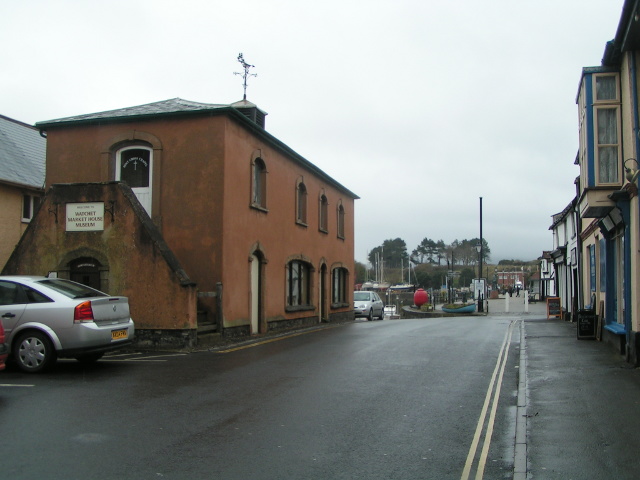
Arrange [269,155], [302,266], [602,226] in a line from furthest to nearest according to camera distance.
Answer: [302,266], [269,155], [602,226]

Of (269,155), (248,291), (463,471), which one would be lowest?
(463,471)

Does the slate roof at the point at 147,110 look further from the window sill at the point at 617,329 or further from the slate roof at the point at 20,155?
the window sill at the point at 617,329

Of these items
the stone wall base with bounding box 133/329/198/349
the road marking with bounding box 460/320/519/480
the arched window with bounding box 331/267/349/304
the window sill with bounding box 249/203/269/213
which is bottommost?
the road marking with bounding box 460/320/519/480

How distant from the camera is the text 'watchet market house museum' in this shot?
14.8 metres

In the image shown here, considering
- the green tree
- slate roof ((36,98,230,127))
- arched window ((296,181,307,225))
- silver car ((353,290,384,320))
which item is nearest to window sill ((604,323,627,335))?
slate roof ((36,98,230,127))

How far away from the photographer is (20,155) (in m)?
26.1

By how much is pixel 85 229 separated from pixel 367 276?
11508 cm

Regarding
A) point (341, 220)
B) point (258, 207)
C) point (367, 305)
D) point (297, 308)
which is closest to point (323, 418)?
point (258, 207)

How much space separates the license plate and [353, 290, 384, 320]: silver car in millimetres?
21893

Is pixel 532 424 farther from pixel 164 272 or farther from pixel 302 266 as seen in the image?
pixel 302 266

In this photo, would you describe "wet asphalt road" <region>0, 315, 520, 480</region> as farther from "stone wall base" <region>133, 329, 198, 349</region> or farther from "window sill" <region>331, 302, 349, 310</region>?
"window sill" <region>331, 302, 349, 310</region>

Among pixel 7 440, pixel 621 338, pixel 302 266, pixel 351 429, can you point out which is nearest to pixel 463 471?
pixel 351 429

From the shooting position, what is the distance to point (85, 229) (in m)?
15.3

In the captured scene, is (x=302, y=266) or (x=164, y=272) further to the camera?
(x=302, y=266)
